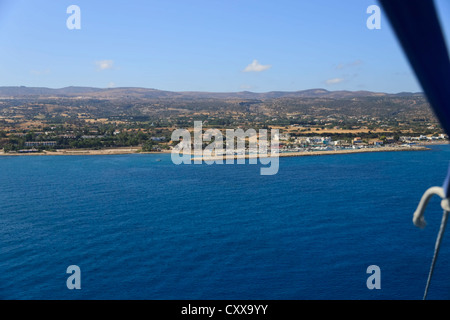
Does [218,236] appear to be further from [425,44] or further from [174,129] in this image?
[174,129]

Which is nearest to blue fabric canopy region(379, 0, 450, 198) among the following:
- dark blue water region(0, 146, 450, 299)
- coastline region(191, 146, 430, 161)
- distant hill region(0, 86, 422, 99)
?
dark blue water region(0, 146, 450, 299)

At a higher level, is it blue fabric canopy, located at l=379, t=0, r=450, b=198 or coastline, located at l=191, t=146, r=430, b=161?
blue fabric canopy, located at l=379, t=0, r=450, b=198

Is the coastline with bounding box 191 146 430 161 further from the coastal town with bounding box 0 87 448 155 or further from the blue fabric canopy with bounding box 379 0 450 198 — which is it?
the blue fabric canopy with bounding box 379 0 450 198

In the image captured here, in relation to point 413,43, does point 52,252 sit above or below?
below

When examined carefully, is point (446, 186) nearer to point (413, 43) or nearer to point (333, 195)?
point (413, 43)

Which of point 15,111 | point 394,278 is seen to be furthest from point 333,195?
point 15,111

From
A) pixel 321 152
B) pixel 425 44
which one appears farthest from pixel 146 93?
pixel 425 44
